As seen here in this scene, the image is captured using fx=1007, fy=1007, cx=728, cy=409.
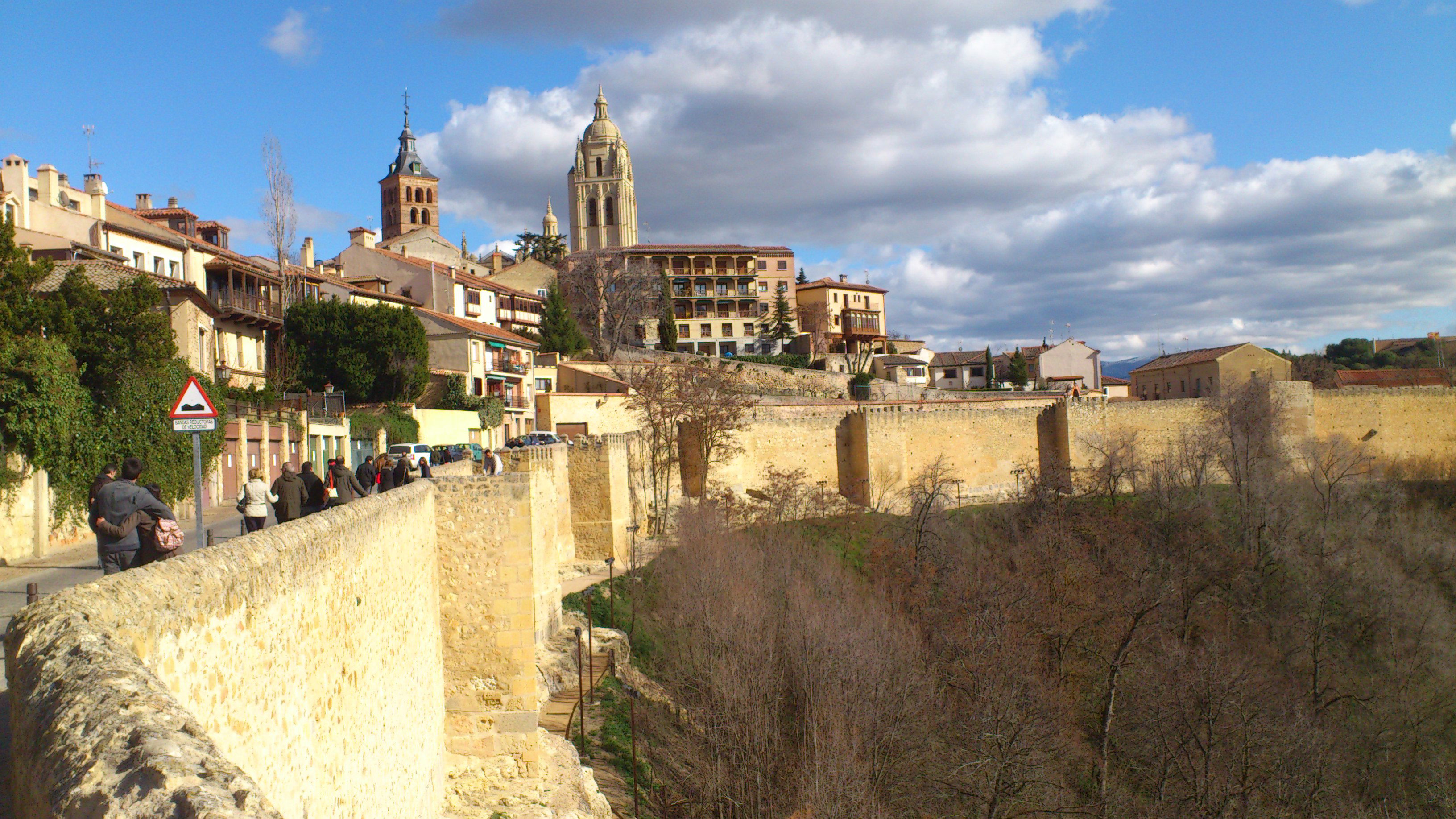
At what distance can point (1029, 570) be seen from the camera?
34.5 meters

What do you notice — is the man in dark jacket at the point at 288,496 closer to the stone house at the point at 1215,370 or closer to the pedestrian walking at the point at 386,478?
the pedestrian walking at the point at 386,478

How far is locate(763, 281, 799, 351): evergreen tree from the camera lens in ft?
241

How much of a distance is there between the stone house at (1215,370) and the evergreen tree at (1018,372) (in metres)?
7.80

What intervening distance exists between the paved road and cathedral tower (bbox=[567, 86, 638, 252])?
255 feet

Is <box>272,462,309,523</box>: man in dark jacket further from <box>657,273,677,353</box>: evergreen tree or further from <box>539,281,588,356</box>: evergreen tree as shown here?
<box>657,273,677,353</box>: evergreen tree

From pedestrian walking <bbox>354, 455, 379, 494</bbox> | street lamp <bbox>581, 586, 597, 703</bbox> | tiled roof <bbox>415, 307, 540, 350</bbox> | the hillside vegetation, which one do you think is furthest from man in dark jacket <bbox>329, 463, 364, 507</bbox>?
A: tiled roof <bbox>415, 307, 540, 350</bbox>

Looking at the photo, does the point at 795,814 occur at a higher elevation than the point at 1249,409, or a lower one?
lower

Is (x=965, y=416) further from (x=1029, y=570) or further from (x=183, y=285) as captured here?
(x=183, y=285)

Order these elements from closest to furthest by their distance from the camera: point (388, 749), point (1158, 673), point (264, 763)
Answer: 1. point (264, 763)
2. point (388, 749)
3. point (1158, 673)

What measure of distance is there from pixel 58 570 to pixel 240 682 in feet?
37.4

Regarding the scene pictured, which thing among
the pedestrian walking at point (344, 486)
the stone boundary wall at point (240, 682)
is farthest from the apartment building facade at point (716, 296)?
the stone boundary wall at point (240, 682)

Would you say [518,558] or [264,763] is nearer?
[264,763]

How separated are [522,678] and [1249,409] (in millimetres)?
46766

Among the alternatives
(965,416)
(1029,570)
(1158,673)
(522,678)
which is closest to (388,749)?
(522,678)
